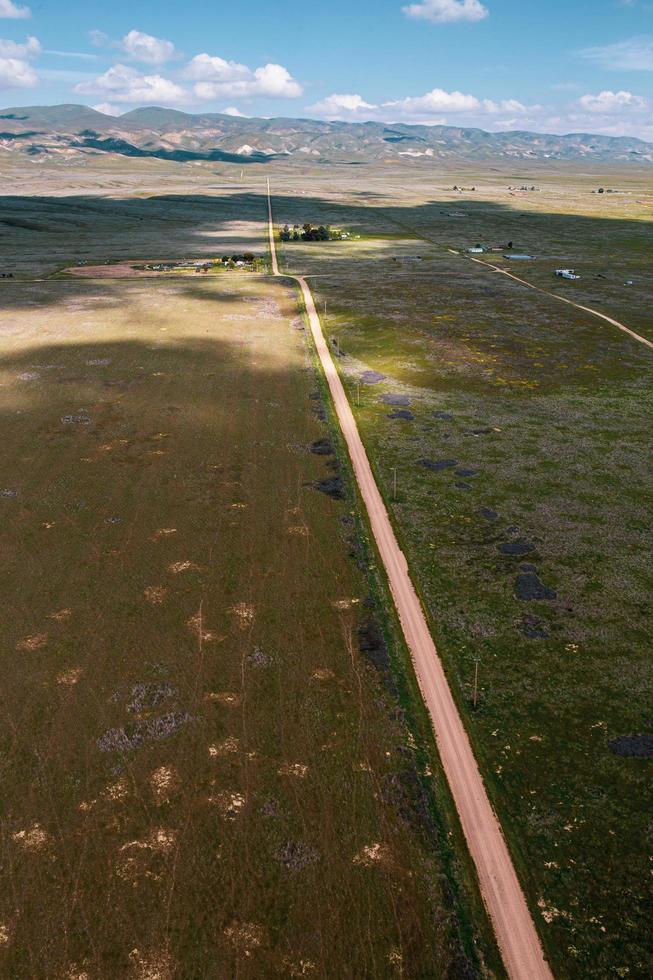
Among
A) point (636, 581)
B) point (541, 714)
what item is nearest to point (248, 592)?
point (541, 714)

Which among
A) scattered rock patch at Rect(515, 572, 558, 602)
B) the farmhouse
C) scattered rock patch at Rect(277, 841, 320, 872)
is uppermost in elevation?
the farmhouse

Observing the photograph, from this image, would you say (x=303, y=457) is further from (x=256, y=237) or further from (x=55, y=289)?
(x=256, y=237)

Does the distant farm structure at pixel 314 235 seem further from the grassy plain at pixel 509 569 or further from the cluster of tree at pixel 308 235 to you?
the grassy plain at pixel 509 569

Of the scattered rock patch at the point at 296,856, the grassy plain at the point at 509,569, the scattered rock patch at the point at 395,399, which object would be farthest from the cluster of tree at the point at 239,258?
the scattered rock patch at the point at 296,856

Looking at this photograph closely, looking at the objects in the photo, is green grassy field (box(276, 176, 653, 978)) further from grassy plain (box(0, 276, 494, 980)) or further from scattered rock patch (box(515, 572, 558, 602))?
grassy plain (box(0, 276, 494, 980))

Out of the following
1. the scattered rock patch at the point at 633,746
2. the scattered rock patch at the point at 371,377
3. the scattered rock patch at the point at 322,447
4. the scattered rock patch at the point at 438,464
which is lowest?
the scattered rock patch at the point at 633,746

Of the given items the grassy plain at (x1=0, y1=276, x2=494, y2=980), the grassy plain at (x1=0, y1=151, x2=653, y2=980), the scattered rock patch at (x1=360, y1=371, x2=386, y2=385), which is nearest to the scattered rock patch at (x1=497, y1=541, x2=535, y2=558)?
the grassy plain at (x1=0, y1=151, x2=653, y2=980)
